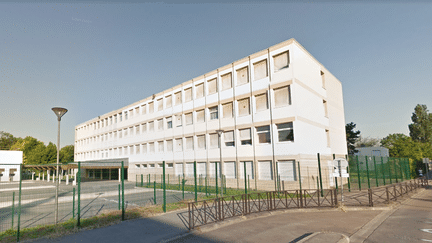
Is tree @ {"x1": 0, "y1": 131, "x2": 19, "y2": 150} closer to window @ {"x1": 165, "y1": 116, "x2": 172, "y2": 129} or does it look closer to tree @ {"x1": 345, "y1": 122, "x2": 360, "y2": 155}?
window @ {"x1": 165, "y1": 116, "x2": 172, "y2": 129}

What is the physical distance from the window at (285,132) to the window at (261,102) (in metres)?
2.15

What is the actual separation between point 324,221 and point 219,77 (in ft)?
61.6

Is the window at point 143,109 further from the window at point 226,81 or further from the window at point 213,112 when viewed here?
the window at point 226,81

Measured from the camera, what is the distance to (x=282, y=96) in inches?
803

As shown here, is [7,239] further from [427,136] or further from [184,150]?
[427,136]

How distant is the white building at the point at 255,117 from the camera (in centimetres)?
1986

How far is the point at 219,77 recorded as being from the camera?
25688mm

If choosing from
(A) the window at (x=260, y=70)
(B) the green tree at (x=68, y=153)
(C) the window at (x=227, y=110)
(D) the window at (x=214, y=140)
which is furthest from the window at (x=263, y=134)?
(B) the green tree at (x=68, y=153)

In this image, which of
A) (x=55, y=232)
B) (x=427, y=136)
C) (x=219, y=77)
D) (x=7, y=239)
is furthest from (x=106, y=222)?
(x=427, y=136)

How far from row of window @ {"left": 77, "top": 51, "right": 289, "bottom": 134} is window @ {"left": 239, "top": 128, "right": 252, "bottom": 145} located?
454 centimetres

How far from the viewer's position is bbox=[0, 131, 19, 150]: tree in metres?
81.1

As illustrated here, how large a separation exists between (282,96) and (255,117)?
10.0 feet

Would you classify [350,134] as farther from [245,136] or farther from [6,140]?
[6,140]

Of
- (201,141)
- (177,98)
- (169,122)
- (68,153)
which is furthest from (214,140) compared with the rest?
(68,153)
